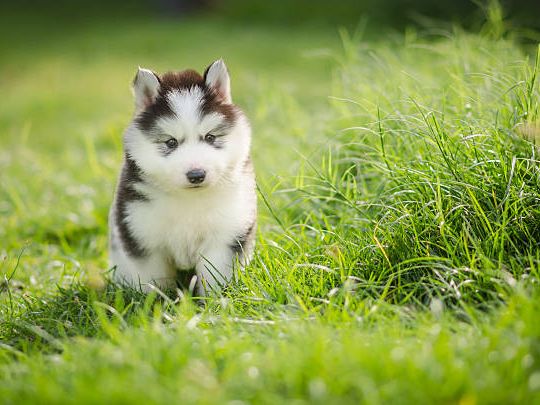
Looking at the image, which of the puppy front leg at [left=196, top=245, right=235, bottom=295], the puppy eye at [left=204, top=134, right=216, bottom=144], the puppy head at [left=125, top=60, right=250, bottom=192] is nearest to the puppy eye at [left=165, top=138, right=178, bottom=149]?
the puppy head at [left=125, top=60, right=250, bottom=192]

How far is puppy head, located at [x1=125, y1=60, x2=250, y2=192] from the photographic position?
3166 millimetres

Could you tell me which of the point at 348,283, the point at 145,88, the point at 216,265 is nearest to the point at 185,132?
the point at 145,88

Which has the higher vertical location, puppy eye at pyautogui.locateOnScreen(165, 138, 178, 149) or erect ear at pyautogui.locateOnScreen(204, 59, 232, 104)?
erect ear at pyautogui.locateOnScreen(204, 59, 232, 104)

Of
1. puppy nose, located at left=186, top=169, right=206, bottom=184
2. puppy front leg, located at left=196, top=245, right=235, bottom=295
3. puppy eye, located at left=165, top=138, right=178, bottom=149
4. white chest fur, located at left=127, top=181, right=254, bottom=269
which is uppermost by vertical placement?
puppy eye, located at left=165, top=138, right=178, bottom=149

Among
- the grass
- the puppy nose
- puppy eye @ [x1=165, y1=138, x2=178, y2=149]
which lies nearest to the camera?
the grass

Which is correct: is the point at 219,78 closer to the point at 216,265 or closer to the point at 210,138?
the point at 210,138

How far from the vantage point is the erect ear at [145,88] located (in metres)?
3.32

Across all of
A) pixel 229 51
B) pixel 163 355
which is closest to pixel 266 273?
pixel 163 355

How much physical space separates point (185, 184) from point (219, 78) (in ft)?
2.12

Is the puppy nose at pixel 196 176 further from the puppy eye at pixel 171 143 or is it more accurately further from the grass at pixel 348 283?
the grass at pixel 348 283

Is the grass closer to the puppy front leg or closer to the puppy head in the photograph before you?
the puppy front leg

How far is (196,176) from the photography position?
10.2ft

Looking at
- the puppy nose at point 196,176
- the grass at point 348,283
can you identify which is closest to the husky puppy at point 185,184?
the puppy nose at point 196,176

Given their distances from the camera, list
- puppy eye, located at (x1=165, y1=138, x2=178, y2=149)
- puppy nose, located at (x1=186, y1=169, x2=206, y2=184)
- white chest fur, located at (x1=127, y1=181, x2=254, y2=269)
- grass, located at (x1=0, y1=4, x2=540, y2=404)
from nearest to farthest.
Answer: grass, located at (x1=0, y1=4, x2=540, y2=404), puppy nose, located at (x1=186, y1=169, x2=206, y2=184), puppy eye, located at (x1=165, y1=138, x2=178, y2=149), white chest fur, located at (x1=127, y1=181, x2=254, y2=269)
